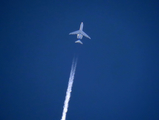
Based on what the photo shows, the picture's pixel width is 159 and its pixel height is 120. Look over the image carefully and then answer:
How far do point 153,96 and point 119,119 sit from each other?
837 inches

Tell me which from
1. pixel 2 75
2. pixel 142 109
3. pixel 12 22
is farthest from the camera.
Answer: pixel 12 22

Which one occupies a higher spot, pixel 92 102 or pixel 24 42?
pixel 24 42

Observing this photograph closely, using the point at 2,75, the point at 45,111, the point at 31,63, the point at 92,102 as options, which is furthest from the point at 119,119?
the point at 2,75

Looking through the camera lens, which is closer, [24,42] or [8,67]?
[8,67]

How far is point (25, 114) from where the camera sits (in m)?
33.2

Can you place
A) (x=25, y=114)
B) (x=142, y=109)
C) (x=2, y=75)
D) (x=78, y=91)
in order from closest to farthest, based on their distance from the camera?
(x=25, y=114)
(x=2, y=75)
(x=78, y=91)
(x=142, y=109)

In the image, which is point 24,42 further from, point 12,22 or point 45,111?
point 45,111

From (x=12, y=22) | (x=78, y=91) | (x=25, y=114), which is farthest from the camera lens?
(x=12, y=22)

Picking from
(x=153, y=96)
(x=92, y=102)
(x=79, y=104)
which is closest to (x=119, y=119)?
(x=92, y=102)

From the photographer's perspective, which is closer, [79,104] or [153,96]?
[79,104]

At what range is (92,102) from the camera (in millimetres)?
38875

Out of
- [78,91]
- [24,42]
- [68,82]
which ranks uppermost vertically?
[24,42]

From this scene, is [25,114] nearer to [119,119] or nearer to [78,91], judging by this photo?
[78,91]

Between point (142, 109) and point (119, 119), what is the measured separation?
12130 millimetres
